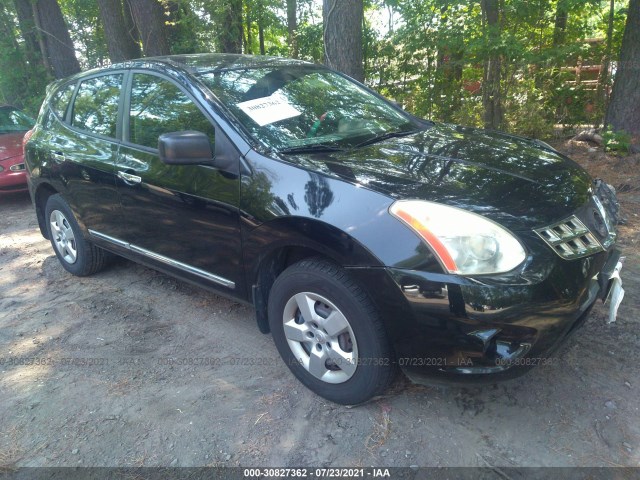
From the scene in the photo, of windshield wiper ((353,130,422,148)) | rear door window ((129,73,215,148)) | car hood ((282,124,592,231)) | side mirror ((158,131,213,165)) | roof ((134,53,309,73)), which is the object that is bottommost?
car hood ((282,124,592,231))

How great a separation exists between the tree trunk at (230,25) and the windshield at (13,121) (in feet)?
12.2

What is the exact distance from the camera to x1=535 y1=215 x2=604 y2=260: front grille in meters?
2.33

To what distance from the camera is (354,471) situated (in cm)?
237

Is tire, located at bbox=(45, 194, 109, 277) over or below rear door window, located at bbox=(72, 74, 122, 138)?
below

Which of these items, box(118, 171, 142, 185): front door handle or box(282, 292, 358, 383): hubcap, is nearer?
box(282, 292, 358, 383): hubcap

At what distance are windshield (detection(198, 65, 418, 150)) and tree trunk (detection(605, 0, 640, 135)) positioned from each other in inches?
171

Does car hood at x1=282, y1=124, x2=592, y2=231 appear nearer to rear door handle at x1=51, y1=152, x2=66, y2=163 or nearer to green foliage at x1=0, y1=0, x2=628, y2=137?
rear door handle at x1=51, y1=152, x2=66, y2=163

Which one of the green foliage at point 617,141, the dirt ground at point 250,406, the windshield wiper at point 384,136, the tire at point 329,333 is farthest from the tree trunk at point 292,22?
the tire at point 329,333

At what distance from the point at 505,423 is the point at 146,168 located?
103 inches

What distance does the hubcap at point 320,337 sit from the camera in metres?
2.60

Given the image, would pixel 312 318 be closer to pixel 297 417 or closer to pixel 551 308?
pixel 297 417

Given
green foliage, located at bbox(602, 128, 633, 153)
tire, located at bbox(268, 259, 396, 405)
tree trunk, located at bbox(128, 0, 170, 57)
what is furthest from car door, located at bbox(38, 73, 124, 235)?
green foliage, located at bbox(602, 128, 633, 153)

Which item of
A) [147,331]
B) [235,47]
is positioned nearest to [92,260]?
[147,331]

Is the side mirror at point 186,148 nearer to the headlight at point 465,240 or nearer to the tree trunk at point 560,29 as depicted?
the headlight at point 465,240
